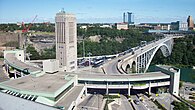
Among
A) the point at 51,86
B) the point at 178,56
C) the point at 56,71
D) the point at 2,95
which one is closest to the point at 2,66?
the point at 56,71

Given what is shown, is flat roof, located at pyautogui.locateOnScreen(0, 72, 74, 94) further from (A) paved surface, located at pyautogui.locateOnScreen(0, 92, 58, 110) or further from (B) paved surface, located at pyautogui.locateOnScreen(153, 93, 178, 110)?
(A) paved surface, located at pyautogui.locateOnScreen(0, 92, 58, 110)

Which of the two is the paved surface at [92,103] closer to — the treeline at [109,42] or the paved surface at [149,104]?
the paved surface at [149,104]

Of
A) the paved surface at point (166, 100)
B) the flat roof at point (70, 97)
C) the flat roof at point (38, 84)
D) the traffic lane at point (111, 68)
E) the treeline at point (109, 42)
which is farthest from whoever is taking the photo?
the treeline at point (109, 42)

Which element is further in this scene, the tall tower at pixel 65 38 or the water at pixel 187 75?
the water at pixel 187 75

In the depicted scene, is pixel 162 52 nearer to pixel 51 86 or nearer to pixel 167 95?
pixel 167 95

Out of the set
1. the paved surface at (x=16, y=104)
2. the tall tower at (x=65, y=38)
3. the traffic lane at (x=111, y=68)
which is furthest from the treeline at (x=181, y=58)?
the paved surface at (x=16, y=104)

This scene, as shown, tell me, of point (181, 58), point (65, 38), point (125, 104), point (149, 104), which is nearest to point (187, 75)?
point (181, 58)
